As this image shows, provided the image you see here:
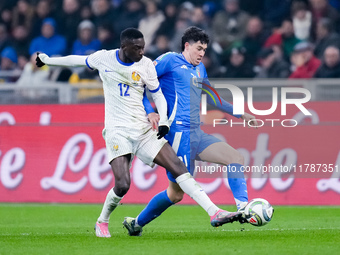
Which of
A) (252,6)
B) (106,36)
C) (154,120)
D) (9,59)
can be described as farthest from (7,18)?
(154,120)

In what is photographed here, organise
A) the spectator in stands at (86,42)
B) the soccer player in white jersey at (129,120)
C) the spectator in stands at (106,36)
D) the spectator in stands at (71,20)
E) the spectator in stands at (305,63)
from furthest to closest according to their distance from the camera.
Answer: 1. the spectator in stands at (71,20)
2. the spectator in stands at (106,36)
3. the spectator in stands at (86,42)
4. the spectator in stands at (305,63)
5. the soccer player in white jersey at (129,120)

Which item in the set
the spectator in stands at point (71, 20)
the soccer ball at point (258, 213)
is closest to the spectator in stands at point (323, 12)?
the spectator in stands at point (71, 20)

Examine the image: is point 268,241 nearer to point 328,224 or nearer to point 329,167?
point 328,224

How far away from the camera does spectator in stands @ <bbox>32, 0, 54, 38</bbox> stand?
669 inches

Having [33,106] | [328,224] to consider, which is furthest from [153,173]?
[328,224]

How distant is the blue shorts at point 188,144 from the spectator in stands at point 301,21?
23.6 feet

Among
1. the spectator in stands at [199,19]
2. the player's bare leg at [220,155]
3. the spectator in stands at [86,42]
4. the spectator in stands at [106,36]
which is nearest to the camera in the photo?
the player's bare leg at [220,155]

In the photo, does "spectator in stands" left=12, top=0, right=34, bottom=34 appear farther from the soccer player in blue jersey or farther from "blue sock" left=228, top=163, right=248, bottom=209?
"blue sock" left=228, top=163, right=248, bottom=209

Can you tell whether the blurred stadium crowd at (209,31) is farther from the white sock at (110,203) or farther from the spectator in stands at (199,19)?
the white sock at (110,203)

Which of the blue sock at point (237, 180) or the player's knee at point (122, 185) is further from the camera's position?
the blue sock at point (237, 180)

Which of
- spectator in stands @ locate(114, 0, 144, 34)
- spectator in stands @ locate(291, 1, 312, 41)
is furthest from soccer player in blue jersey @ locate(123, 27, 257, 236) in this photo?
spectator in stands @ locate(114, 0, 144, 34)

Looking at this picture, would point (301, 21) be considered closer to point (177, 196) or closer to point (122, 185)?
point (177, 196)

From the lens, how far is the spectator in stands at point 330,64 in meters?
13.3

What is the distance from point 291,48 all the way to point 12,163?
5.89m
